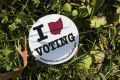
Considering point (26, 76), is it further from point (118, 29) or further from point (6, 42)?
point (118, 29)

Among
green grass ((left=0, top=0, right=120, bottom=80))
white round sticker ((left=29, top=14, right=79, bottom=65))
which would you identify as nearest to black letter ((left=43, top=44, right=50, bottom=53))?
white round sticker ((left=29, top=14, right=79, bottom=65))

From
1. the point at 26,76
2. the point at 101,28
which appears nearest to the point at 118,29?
the point at 101,28

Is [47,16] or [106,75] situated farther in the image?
[106,75]

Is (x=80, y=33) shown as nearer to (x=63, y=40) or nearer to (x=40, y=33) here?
(x=63, y=40)

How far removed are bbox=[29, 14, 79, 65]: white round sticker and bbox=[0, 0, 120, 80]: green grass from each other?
0.09 metres

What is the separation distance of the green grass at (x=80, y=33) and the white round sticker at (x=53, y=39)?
90 millimetres

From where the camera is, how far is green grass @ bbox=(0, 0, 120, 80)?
187 cm

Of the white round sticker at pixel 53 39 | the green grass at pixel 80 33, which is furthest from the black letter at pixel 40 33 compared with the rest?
the green grass at pixel 80 33

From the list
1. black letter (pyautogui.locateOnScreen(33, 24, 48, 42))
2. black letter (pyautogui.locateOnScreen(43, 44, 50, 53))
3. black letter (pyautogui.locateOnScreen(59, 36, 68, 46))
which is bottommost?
black letter (pyautogui.locateOnScreen(43, 44, 50, 53))

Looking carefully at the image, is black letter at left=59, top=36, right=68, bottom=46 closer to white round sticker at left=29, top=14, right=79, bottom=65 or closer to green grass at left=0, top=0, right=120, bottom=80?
white round sticker at left=29, top=14, right=79, bottom=65

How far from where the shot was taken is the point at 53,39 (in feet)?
5.81

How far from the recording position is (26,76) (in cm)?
188

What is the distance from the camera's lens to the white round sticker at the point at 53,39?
5.77 ft

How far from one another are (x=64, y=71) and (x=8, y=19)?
438mm
